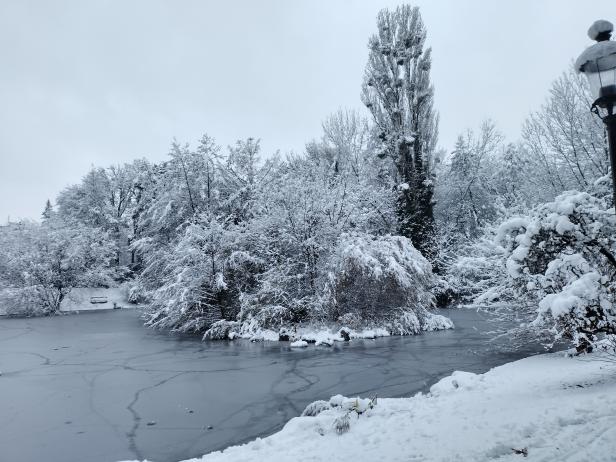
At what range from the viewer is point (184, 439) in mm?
5684

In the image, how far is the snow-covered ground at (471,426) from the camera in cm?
369

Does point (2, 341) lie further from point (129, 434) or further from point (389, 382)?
point (389, 382)

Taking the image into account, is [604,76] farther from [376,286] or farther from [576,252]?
[376,286]

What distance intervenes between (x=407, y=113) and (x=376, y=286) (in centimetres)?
1187

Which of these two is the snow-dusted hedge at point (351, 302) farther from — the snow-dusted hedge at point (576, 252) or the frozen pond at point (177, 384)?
the snow-dusted hedge at point (576, 252)

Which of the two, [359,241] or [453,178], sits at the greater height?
[453,178]

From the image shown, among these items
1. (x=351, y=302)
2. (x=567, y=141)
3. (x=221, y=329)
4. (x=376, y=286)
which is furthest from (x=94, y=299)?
(x=567, y=141)

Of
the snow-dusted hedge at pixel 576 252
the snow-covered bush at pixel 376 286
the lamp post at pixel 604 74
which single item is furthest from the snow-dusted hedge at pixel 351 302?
the lamp post at pixel 604 74

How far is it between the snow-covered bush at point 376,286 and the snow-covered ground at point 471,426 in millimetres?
8054

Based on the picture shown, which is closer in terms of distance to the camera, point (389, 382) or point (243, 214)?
point (389, 382)

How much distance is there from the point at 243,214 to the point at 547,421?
19025 millimetres

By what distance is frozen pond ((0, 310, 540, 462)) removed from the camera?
573cm

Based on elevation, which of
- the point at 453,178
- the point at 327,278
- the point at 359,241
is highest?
the point at 453,178

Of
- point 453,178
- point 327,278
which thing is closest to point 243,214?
point 327,278
